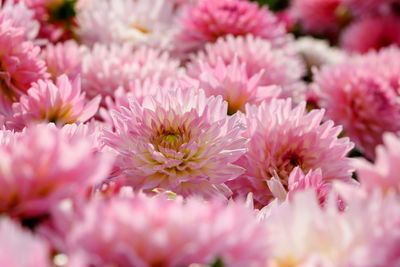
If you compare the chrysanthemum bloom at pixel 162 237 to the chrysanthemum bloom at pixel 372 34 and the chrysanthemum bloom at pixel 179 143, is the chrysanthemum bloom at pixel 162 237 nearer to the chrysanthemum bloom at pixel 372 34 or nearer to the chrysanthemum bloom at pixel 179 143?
the chrysanthemum bloom at pixel 179 143

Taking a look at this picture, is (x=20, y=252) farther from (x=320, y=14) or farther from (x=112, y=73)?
(x=320, y=14)

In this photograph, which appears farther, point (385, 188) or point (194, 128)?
point (194, 128)

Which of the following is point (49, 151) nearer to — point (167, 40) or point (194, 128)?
point (194, 128)

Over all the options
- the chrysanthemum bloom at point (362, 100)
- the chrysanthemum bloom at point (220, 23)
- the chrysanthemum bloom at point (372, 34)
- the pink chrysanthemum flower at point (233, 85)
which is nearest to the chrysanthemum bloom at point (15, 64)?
the pink chrysanthemum flower at point (233, 85)

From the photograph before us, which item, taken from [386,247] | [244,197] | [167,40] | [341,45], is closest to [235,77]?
[244,197]

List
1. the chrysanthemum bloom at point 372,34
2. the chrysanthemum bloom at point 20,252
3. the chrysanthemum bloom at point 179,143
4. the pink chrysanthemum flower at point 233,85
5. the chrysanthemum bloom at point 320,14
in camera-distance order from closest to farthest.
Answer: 1. the chrysanthemum bloom at point 20,252
2. the chrysanthemum bloom at point 179,143
3. the pink chrysanthemum flower at point 233,85
4. the chrysanthemum bloom at point 372,34
5. the chrysanthemum bloom at point 320,14

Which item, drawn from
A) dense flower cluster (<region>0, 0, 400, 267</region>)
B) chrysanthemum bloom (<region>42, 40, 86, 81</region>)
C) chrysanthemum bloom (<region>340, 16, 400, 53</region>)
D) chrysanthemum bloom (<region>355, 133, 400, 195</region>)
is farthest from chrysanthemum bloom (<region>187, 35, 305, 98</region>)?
chrysanthemum bloom (<region>340, 16, 400, 53</region>)
